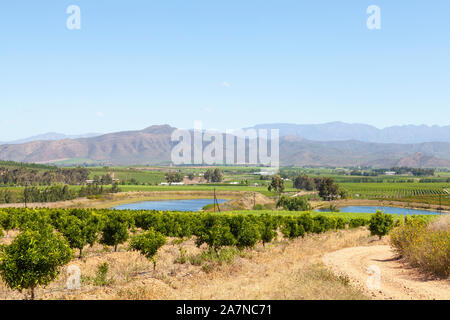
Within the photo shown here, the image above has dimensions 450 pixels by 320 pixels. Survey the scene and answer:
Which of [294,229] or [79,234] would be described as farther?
[294,229]

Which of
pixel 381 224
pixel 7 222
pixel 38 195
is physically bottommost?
pixel 38 195

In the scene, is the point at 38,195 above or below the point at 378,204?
above

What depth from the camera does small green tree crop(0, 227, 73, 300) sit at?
66.9ft

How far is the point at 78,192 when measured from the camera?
171625mm

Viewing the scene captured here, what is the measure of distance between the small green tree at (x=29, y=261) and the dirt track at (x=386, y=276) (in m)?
17.6

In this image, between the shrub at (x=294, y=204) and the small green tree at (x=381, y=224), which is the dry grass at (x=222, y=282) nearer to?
the small green tree at (x=381, y=224)

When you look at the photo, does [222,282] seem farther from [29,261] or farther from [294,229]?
[294,229]

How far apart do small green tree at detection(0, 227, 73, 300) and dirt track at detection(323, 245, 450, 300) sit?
694 inches

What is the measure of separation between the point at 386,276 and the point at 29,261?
2204 centimetres

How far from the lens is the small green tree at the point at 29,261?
803 inches

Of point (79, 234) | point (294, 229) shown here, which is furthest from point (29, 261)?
point (294, 229)

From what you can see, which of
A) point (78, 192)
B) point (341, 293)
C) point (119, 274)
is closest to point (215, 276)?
point (119, 274)

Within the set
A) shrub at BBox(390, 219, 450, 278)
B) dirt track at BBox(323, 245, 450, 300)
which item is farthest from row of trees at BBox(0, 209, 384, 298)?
shrub at BBox(390, 219, 450, 278)

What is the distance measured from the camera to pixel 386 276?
Result: 25609 mm
